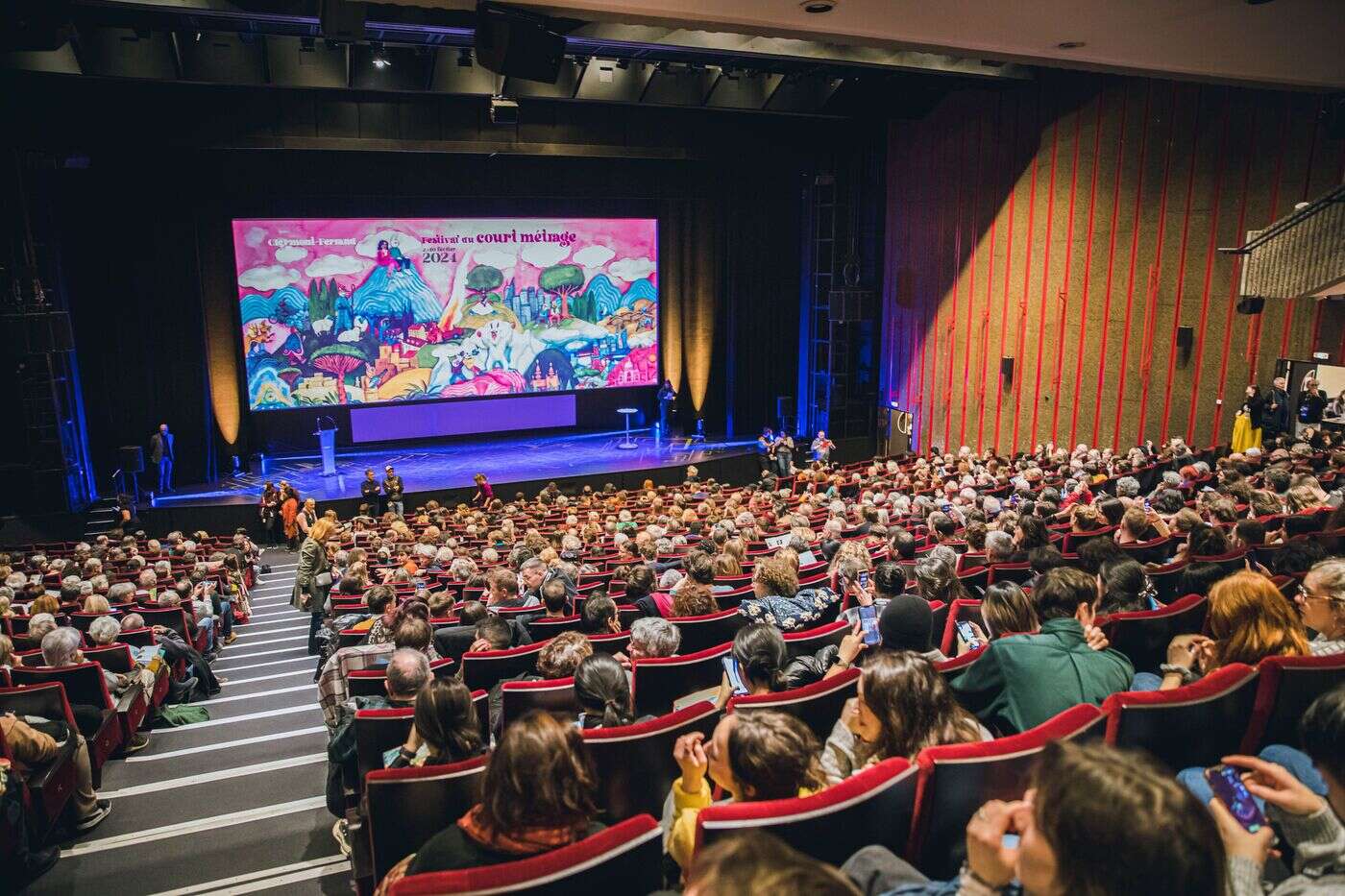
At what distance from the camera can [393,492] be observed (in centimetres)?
1444

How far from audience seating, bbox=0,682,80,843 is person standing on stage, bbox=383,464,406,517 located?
9.62 m

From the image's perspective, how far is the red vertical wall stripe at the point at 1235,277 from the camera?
11.4 meters

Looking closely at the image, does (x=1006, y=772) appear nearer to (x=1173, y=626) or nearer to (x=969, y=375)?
(x=1173, y=626)

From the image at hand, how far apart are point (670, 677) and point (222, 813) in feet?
7.78

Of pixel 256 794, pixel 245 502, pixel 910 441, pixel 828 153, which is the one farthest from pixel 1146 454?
pixel 245 502

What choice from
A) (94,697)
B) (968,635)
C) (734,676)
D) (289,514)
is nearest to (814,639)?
(734,676)

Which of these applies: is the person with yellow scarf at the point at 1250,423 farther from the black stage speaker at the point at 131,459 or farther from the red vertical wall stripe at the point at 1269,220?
the black stage speaker at the point at 131,459

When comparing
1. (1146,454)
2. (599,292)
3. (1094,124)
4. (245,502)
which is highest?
(1094,124)

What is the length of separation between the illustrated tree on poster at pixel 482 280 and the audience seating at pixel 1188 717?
16.0 metres

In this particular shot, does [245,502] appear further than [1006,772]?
Yes

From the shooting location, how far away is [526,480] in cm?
1557

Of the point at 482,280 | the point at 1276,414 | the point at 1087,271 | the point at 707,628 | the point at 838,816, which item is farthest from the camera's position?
the point at 482,280

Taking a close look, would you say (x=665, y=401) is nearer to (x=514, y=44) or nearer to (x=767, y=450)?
(x=767, y=450)

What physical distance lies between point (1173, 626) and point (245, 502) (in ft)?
45.4
